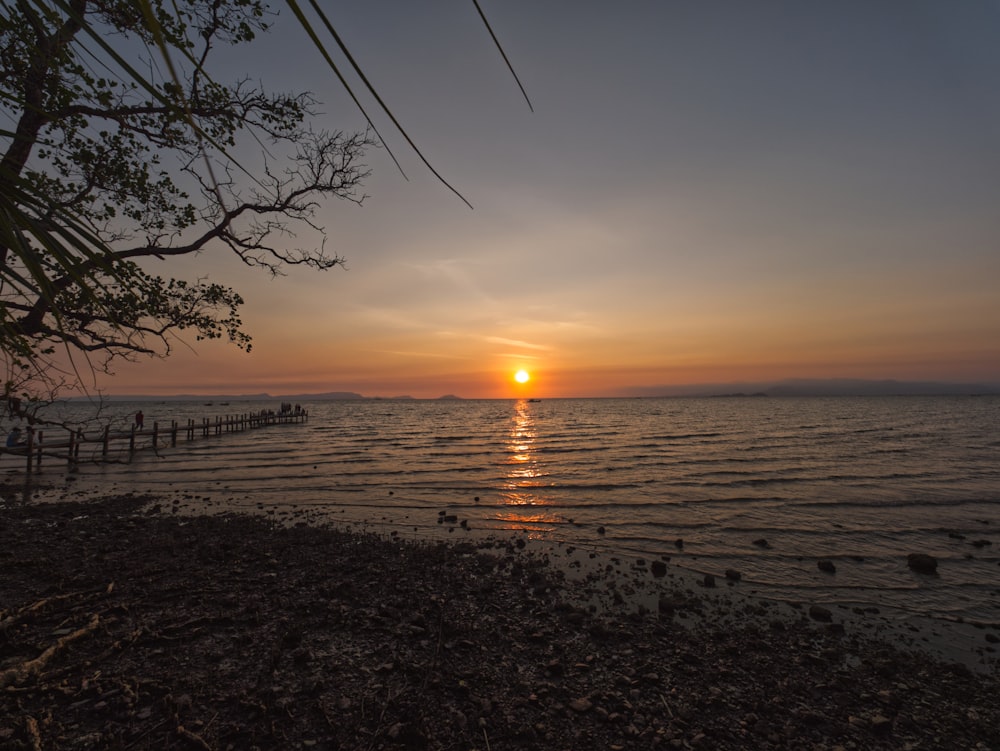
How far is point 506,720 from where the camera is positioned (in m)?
5.80

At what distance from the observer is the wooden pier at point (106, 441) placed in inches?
697

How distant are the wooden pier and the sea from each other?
1078 mm

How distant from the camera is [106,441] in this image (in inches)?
1057

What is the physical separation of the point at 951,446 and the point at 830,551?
31.4 m

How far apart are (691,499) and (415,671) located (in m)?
14.5

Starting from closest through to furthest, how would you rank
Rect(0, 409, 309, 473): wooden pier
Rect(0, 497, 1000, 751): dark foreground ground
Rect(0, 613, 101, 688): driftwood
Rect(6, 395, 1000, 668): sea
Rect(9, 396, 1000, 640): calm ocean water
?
Rect(0, 497, 1000, 751): dark foreground ground
Rect(0, 613, 101, 688): driftwood
Rect(6, 395, 1000, 668): sea
Rect(9, 396, 1000, 640): calm ocean water
Rect(0, 409, 309, 473): wooden pier

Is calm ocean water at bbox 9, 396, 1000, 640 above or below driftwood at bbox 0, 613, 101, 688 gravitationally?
below

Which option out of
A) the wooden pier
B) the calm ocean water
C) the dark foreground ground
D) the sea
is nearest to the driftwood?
the dark foreground ground

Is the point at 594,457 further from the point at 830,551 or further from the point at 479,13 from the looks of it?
the point at 479,13

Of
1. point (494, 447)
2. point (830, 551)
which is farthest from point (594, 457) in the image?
point (830, 551)

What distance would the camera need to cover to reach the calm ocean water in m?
11.3

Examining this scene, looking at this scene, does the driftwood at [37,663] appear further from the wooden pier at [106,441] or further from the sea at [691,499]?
the wooden pier at [106,441]

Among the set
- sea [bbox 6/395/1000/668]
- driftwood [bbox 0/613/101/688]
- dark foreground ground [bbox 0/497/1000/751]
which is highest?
driftwood [bbox 0/613/101/688]

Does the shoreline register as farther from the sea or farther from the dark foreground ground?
the dark foreground ground
